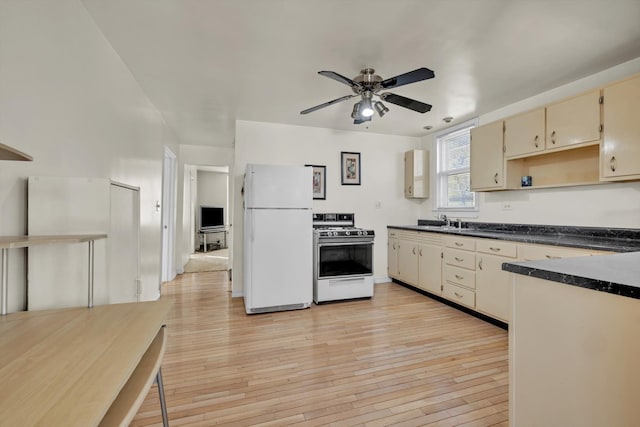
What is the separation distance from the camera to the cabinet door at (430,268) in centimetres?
354

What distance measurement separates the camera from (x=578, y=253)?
2.14 metres

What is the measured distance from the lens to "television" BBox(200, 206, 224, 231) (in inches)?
297

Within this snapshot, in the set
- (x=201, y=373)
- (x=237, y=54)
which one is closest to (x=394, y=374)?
(x=201, y=373)

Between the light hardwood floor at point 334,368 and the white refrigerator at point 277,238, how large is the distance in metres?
0.24

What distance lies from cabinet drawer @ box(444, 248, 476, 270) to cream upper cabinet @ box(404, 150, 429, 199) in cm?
132

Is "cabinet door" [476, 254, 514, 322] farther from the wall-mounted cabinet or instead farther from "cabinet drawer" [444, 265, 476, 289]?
the wall-mounted cabinet

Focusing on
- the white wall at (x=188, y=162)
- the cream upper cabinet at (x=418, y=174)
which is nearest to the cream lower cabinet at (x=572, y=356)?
the cream upper cabinet at (x=418, y=174)

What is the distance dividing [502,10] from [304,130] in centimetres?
275

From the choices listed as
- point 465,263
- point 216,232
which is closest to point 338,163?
point 465,263

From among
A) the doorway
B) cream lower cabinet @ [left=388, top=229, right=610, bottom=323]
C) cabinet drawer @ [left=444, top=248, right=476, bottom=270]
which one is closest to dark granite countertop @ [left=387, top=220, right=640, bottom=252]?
cream lower cabinet @ [left=388, top=229, right=610, bottom=323]

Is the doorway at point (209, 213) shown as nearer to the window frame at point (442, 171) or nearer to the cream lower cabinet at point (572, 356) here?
the window frame at point (442, 171)

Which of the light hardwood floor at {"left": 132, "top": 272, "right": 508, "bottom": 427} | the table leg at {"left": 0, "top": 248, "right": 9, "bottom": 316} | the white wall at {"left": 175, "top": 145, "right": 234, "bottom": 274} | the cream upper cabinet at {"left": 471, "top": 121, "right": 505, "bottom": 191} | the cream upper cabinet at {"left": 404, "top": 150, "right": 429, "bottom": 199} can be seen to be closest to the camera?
the table leg at {"left": 0, "top": 248, "right": 9, "bottom": 316}

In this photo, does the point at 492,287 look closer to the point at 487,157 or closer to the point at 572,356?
the point at 487,157

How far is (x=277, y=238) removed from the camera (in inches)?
130
